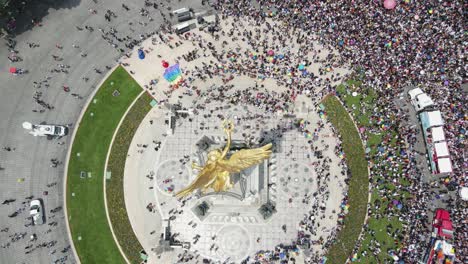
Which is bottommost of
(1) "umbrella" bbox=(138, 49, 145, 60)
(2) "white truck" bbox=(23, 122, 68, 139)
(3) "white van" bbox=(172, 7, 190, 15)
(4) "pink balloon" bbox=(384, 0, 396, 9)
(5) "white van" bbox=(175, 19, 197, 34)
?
(2) "white truck" bbox=(23, 122, 68, 139)

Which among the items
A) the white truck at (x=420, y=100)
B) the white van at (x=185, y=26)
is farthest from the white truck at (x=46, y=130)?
the white truck at (x=420, y=100)

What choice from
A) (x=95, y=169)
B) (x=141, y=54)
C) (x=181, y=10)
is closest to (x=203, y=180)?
(x=95, y=169)

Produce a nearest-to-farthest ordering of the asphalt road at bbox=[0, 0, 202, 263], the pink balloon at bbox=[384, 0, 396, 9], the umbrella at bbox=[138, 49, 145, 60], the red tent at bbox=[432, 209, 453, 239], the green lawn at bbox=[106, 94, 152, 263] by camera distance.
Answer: the red tent at bbox=[432, 209, 453, 239]
the green lawn at bbox=[106, 94, 152, 263]
the asphalt road at bbox=[0, 0, 202, 263]
the umbrella at bbox=[138, 49, 145, 60]
the pink balloon at bbox=[384, 0, 396, 9]

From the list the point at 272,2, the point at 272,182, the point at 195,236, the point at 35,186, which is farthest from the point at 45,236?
the point at 272,2

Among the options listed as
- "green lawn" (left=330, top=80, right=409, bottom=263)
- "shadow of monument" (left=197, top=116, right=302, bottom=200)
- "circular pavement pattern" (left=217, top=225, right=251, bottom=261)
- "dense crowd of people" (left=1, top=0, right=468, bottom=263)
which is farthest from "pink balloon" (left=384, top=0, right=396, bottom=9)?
"circular pavement pattern" (left=217, top=225, right=251, bottom=261)

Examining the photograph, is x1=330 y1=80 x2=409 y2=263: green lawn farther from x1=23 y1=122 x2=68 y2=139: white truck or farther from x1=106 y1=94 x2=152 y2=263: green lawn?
x1=23 y1=122 x2=68 y2=139: white truck

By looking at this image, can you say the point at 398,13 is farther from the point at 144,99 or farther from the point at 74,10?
the point at 74,10

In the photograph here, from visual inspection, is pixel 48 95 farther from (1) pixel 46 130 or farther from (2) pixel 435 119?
(2) pixel 435 119
